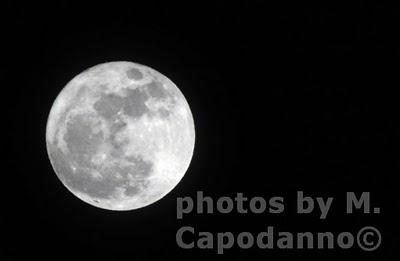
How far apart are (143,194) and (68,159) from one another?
1.04 meters

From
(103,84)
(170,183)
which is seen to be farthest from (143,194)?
(103,84)

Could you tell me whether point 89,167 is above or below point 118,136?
below

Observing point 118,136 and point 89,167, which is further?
point 89,167

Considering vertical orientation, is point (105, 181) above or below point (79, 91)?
below

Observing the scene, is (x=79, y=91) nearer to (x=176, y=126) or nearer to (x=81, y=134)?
(x=81, y=134)

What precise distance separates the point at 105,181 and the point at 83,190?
1.31ft

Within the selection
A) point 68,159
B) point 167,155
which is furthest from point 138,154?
point 68,159

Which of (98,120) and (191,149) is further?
(191,149)

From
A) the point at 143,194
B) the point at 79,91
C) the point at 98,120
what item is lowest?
the point at 143,194

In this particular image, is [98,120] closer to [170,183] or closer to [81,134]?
[81,134]

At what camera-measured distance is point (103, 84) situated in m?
8.03

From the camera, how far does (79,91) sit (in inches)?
320

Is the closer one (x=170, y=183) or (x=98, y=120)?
(x=98, y=120)

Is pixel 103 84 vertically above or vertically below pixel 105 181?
above
